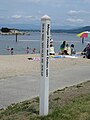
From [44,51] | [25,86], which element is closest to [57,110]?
[44,51]

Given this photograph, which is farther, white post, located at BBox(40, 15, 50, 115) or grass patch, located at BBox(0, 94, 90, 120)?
grass patch, located at BBox(0, 94, 90, 120)

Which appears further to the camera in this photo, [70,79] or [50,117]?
[70,79]

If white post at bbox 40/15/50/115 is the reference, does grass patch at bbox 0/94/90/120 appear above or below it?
below

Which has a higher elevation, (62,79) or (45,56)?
(45,56)

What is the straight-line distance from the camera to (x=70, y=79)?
13047 millimetres

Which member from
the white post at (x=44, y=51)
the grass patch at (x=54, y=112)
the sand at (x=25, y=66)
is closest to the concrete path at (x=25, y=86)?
the grass patch at (x=54, y=112)

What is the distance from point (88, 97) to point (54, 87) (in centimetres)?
273

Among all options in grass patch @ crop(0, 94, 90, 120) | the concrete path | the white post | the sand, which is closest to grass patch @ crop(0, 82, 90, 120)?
grass patch @ crop(0, 94, 90, 120)

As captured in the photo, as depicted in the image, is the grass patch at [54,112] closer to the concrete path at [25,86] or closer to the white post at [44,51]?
the white post at [44,51]

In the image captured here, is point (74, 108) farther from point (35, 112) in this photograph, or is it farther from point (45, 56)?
point (45, 56)

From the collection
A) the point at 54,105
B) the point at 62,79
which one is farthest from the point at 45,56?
the point at 62,79

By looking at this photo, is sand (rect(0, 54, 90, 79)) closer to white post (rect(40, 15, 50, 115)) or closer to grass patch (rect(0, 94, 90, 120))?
grass patch (rect(0, 94, 90, 120))

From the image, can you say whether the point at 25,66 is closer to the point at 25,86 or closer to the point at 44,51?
the point at 25,86

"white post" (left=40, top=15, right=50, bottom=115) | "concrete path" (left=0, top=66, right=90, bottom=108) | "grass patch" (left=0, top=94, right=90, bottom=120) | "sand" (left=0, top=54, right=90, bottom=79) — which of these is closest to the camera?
"white post" (left=40, top=15, right=50, bottom=115)
